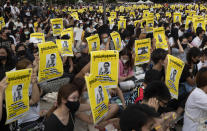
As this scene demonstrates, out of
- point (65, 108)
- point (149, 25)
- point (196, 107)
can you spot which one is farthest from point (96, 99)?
point (149, 25)

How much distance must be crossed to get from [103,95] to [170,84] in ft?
4.45

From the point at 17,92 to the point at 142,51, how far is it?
344 centimetres

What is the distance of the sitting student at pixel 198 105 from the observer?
3029 mm

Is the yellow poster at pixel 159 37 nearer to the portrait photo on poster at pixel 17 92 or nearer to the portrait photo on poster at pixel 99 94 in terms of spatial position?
the portrait photo on poster at pixel 99 94

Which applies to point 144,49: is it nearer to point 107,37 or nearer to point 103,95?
point 107,37

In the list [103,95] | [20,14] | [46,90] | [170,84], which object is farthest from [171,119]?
[20,14]

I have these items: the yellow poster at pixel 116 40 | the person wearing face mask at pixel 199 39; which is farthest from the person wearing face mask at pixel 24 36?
the person wearing face mask at pixel 199 39

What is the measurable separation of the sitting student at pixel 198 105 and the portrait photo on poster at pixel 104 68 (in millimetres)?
1386

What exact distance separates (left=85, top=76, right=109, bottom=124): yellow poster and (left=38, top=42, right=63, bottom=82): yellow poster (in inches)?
65.1

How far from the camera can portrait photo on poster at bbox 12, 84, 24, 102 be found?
3.16 meters

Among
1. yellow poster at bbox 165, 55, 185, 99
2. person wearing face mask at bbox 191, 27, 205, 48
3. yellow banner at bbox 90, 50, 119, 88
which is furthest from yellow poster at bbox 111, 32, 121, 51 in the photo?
yellow poster at bbox 165, 55, 185, 99

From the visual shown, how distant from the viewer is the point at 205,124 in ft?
10.3

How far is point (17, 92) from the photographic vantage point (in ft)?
10.5

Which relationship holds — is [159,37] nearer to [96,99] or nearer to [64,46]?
[64,46]
